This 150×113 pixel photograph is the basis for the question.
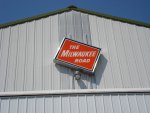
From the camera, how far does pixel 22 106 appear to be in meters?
7.94

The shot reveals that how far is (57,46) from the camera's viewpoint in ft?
39.3

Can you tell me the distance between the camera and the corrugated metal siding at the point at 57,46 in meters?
11.0

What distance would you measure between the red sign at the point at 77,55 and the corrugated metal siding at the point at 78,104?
3.21m

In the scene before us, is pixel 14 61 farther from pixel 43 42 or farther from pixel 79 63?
pixel 79 63

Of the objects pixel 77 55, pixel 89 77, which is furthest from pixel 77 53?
pixel 89 77

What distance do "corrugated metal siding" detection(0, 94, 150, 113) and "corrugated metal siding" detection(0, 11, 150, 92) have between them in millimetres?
2647

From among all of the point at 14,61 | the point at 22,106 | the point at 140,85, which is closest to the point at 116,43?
the point at 140,85

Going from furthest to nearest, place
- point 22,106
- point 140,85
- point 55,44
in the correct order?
point 55,44, point 140,85, point 22,106

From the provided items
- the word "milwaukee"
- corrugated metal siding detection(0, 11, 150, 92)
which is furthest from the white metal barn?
the word "milwaukee"

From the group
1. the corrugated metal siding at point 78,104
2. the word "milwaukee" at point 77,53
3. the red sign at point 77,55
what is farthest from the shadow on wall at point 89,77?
the corrugated metal siding at point 78,104

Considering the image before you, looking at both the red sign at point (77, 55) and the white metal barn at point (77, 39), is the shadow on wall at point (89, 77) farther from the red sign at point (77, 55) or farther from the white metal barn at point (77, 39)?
the red sign at point (77, 55)

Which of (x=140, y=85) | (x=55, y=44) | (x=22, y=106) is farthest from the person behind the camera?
(x=55, y=44)

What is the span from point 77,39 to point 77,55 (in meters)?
0.91

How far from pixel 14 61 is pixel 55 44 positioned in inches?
86.4
